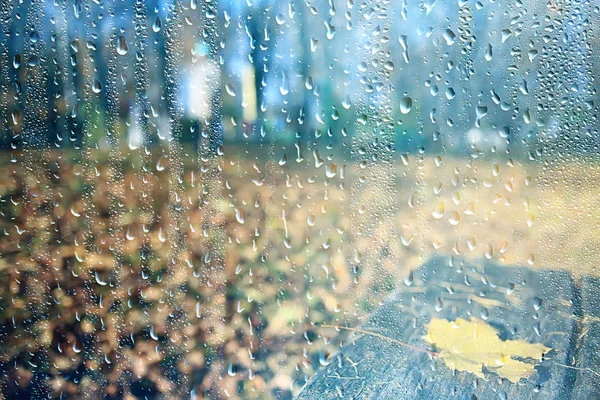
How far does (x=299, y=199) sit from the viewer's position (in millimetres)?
871

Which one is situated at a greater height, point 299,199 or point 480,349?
point 299,199

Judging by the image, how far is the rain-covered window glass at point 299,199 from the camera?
81 centimetres

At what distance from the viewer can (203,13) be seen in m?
0.85

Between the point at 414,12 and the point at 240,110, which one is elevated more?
the point at 414,12

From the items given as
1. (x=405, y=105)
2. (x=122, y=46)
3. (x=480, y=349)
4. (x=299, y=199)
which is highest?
(x=122, y=46)

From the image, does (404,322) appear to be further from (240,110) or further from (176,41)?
(176,41)

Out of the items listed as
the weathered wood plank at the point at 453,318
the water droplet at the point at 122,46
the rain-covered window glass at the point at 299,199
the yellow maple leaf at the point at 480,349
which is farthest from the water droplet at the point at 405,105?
the water droplet at the point at 122,46

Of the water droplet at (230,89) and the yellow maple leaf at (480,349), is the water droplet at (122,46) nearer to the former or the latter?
the water droplet at (230,89)

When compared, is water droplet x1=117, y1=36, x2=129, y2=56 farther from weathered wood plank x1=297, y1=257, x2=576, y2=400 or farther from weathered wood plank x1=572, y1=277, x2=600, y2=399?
weathered wood plank x1=572, y1=277, x2=600, y2=399

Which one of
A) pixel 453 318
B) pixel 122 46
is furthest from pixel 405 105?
pixel 122 46

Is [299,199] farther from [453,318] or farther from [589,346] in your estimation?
[589,346]

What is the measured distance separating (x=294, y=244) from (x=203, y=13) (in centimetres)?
50

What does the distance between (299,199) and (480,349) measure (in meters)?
0.48

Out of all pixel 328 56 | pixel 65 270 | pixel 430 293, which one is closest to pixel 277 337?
pixel 430 293
